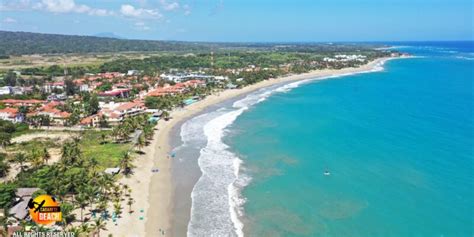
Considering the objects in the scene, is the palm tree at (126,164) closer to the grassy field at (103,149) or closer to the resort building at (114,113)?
the grassy field at (103,149)

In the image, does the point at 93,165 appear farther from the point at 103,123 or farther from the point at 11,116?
the point at 11,116

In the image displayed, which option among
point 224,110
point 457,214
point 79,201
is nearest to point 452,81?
point 224,110

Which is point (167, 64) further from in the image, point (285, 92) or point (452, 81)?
point (452, 81)

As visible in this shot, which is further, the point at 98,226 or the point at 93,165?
the point at 93,165

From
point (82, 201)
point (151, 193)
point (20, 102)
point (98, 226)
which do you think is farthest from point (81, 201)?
point (20, 102)

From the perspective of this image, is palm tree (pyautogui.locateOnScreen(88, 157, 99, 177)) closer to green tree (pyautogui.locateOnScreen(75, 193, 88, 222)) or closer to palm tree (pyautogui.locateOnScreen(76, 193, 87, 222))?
green tree (pyautogui.locateOnScreen(75, 193, 88, 222))
